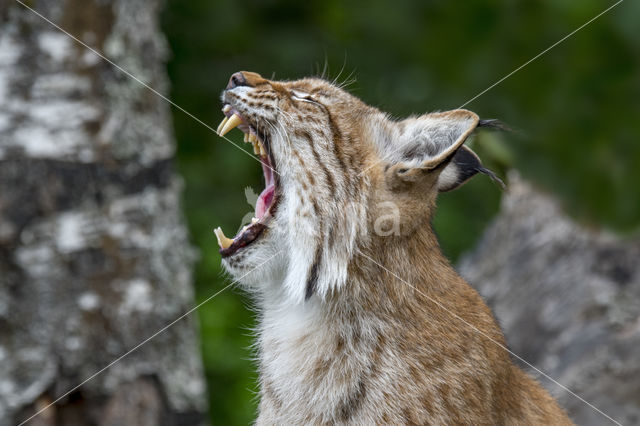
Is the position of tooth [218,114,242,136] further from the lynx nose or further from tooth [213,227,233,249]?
tooth [213,227,233,249]

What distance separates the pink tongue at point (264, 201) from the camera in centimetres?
327

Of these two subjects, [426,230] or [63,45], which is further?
[63,45]

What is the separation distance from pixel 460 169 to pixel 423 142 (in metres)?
0.34

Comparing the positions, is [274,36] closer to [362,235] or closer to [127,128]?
[127,128]

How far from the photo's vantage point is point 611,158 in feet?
19.3

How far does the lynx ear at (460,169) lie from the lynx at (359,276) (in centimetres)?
19

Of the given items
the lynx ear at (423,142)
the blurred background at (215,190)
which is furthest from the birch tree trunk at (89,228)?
the lynx ear at (423,142)

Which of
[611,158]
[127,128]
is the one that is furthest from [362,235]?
[611,158]

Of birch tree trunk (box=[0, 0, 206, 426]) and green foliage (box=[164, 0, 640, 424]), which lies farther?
green foliage (box=[164, 0, 640, 424])

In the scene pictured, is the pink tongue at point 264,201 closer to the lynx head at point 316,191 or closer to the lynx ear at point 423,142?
the lynx head at point 316,191

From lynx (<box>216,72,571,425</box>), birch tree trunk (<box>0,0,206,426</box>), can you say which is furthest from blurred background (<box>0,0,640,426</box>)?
lynx (<box>216,72,571,425</box>)

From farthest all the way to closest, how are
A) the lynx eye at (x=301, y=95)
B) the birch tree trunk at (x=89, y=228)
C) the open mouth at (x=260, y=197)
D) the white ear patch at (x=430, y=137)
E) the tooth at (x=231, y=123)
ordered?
1. the birch tree trunk at (x=89, y=228)
2. the lynx eye at (x=301, y=95)
3. the open mouth at (x=260, y=197)
4. the tooth at (x=231, y=123)
5. the white ear patch at (x=430, y=137)

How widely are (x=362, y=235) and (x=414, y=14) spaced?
160 inches

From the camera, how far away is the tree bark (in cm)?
498
